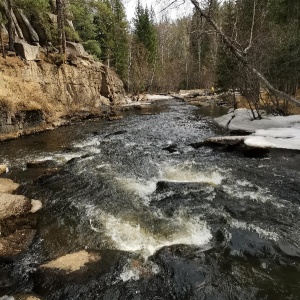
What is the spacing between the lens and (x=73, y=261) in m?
4.58

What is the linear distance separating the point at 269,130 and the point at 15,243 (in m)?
10.9

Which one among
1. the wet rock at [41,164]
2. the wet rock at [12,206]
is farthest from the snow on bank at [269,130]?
the wet rock at [12,206]

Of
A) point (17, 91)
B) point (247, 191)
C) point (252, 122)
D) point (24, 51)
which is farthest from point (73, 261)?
point (24, 51)

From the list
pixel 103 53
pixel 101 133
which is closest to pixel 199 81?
pixel 103 53

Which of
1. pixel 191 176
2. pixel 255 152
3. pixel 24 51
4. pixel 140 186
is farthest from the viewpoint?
pixel 24 51

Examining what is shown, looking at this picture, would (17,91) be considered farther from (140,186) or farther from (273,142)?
(273,142)

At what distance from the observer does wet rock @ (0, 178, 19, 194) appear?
7.56m

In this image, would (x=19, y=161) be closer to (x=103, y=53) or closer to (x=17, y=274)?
(x=17, y=274)

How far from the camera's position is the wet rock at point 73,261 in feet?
14.5

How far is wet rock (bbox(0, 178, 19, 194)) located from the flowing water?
0.35 metres

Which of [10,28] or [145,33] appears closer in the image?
[10,28]

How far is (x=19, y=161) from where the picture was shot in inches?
415

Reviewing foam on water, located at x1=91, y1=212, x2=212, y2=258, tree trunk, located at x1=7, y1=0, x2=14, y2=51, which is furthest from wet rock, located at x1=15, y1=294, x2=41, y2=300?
tree trunk, located at x1=7, y1=0, x2=14, y2=51

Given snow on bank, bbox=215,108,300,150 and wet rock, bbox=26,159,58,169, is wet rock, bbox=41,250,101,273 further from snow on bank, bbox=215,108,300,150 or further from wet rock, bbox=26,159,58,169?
snow on bank, bbox=215,108,300,150
